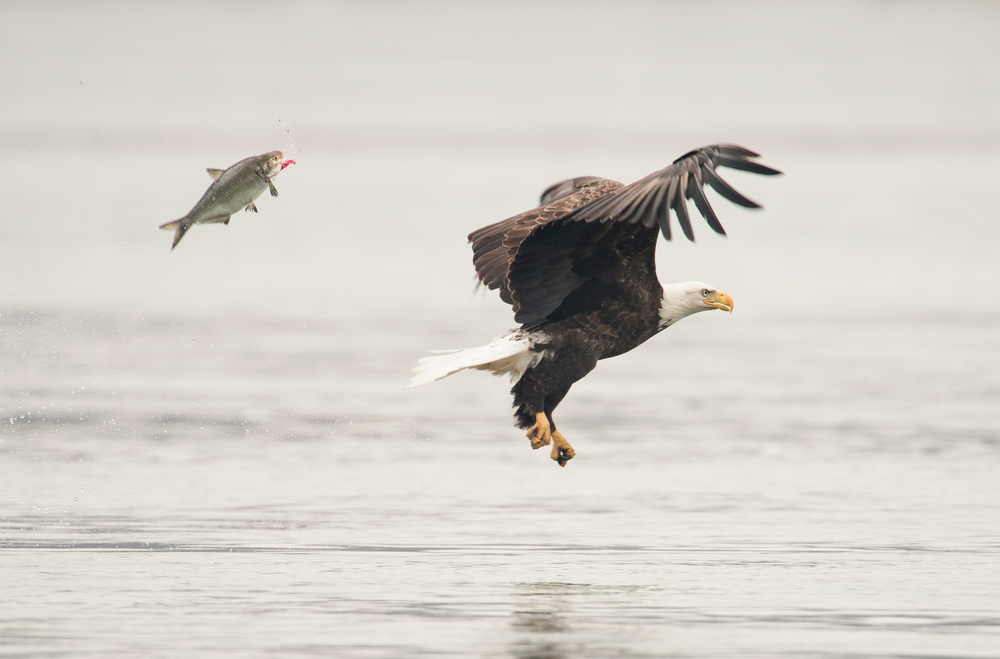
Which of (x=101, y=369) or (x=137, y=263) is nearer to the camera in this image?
(x=101, y=369)

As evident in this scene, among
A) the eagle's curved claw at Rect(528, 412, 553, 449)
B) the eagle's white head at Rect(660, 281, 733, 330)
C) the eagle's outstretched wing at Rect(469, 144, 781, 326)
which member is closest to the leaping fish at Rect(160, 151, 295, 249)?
the eagle's outstretched wing at Rect(469, 144, 781, 326)

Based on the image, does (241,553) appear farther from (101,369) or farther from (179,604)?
(101,369)

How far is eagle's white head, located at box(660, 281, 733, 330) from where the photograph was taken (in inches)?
331

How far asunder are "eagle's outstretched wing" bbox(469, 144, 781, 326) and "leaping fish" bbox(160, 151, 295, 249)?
4.60ft

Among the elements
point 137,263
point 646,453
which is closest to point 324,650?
point 646,453

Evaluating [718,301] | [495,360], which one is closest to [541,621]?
[495,360]

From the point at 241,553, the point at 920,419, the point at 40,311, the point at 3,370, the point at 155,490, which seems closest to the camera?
the point at 241,553

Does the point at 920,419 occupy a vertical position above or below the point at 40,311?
below

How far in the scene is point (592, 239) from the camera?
8.06 m

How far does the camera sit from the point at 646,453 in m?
10.6

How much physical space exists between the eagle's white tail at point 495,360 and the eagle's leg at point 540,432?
0.24 metres

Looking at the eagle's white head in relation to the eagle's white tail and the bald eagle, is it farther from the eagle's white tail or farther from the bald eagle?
the eagle's white tail

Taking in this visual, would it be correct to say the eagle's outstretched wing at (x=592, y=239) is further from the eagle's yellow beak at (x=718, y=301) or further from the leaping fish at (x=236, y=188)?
the leaping fish at (x=236, y=188)

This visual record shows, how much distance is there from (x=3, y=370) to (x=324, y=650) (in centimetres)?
820
